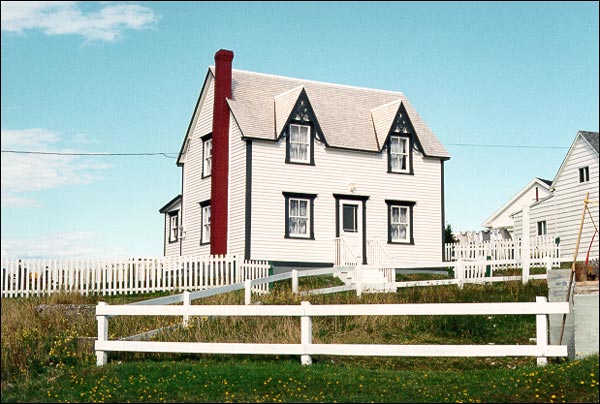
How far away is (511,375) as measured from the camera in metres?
13.8

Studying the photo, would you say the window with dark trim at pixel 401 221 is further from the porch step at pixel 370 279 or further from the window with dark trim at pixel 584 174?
the window with dark trim at pixel 584 174

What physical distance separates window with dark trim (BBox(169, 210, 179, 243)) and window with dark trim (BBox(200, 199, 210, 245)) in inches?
172

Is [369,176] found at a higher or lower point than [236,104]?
lower

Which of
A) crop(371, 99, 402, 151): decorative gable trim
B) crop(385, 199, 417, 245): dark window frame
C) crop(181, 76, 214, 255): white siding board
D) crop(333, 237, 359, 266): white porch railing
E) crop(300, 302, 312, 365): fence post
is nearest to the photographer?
crop(300, 302, 312, 365): fence post

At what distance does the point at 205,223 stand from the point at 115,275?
6.81 meters

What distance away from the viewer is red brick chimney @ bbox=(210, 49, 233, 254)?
34.2 m

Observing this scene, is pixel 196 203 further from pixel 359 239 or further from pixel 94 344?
pixel 94 344

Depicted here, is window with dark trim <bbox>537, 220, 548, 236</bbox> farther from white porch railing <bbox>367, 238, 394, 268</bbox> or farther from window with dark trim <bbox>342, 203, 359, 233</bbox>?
window with dark trim <bbox>342, 203, 359, 233</bbox>

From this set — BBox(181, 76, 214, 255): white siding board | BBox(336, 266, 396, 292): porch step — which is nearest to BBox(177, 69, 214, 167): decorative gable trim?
BBox(181, 76, 214, 255): white siding board

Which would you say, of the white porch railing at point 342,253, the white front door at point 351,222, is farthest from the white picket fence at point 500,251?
the white porch railing at point 342,253

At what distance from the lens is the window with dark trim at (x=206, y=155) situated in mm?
36250

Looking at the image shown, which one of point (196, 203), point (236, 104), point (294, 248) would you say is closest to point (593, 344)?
point (294, 248)

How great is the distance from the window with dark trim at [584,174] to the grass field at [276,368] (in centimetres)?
1794

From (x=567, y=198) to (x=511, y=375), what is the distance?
1148 inches
